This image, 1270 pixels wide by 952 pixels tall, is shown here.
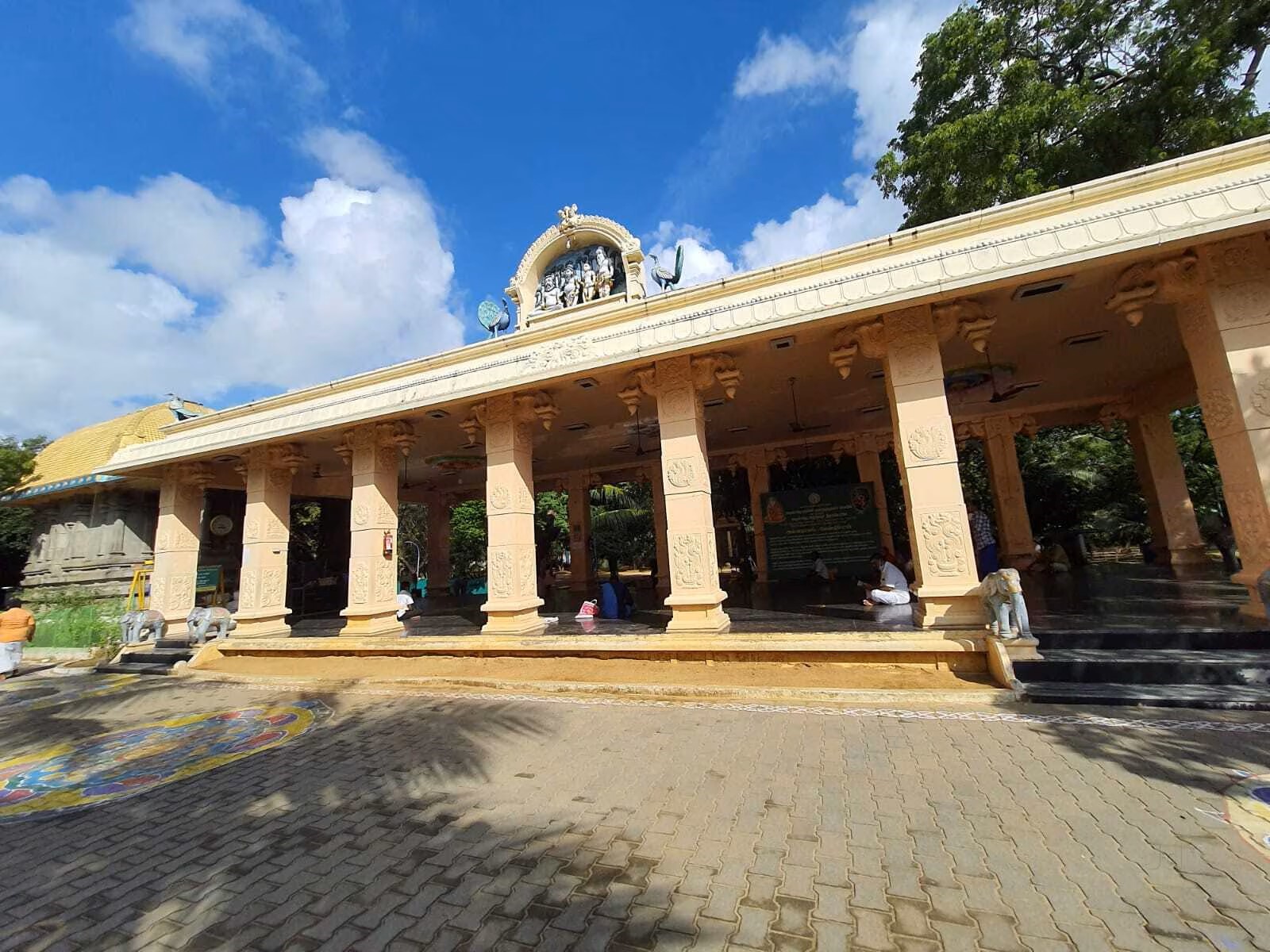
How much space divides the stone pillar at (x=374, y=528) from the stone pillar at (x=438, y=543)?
345 inches

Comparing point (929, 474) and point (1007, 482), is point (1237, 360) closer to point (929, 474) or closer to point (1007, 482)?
point (929, 474)

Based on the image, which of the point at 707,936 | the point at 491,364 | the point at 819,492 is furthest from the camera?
the point at 819,492

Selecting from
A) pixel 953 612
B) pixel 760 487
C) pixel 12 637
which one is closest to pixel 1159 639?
pixel 953 612

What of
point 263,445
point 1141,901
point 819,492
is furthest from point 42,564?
point 1141,901

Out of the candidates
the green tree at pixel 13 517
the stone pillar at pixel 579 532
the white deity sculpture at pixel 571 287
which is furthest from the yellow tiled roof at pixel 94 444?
the white deity sculpture at pixel 571 287

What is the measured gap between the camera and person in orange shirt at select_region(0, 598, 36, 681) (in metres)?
9.87

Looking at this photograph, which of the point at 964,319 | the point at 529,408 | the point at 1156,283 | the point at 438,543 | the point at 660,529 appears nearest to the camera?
the point at 1156,283

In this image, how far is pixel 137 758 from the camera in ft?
15.9

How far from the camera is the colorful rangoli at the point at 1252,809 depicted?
246 cm

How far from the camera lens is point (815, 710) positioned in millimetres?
4883

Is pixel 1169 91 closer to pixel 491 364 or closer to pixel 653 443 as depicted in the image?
pixel 653 443

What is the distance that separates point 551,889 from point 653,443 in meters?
11.0

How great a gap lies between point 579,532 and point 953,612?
37.8 ft

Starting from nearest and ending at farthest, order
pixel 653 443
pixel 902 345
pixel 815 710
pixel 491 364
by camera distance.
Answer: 1. pixel 815 710
2. pixel 902 345
3. pixel 491 364
4. pixel 653 443
